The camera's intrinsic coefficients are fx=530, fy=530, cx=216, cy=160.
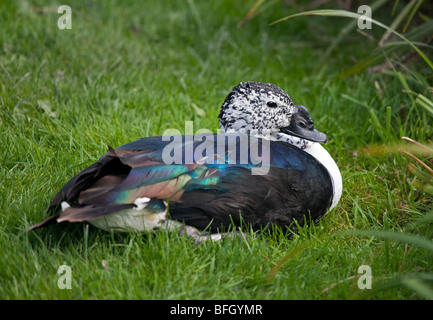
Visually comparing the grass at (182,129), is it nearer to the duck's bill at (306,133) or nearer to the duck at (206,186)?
the duck at (206,186)

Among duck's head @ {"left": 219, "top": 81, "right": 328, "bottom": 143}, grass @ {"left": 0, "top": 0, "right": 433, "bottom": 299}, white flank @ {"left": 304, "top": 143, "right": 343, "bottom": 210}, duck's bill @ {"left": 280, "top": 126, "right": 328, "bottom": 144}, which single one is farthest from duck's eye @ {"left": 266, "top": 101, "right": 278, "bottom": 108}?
grass @ {"left": 0, "top": 0, "right": 433, "bottom": 299}

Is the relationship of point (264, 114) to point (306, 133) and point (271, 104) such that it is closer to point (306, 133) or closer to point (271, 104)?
point (271, 104)

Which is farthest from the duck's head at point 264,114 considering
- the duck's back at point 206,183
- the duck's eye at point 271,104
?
the duck's back at point 206,183

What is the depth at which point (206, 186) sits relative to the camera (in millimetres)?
2584

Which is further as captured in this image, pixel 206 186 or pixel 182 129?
pixel 182 129

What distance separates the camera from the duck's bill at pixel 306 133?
10.0 feet

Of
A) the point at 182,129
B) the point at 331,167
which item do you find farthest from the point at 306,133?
the point at 182,129

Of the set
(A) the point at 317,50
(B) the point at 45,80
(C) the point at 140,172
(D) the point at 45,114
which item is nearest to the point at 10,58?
(B) the point at 45,80

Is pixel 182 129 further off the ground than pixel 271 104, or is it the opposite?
pixel 182 129

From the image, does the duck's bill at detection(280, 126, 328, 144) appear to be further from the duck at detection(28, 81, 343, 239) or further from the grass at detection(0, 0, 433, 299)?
the grass at detection(0, 0, 433, 299)

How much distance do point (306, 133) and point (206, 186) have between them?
0.81 meters

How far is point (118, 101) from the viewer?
4141mm

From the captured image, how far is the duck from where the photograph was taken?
2.51m

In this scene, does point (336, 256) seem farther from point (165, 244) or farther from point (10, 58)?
point (10, 58)
